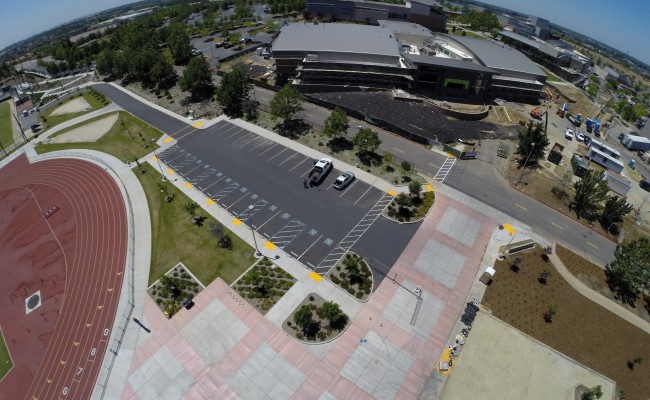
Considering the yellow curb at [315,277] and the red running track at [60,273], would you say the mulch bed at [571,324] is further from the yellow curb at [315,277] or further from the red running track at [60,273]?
the red running track at [60,273]

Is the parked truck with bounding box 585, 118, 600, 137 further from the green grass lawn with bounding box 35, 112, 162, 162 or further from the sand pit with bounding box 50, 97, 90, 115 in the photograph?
the sand pit with bounding box 50, 97, 90, 115

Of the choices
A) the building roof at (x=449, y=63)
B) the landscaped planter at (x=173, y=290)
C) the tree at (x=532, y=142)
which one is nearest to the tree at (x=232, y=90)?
the building roof at (x=449, y=63)

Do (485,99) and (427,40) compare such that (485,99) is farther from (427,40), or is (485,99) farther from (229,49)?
(229,49)

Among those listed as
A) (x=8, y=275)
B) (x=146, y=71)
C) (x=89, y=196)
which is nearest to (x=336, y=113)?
(x=89, y=196)

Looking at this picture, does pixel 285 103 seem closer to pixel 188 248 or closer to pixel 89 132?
pixel 188 248

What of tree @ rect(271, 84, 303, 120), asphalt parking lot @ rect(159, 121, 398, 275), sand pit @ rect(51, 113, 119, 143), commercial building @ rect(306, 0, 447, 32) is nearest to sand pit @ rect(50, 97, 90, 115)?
sand pit @ rect(51, 113, 119, 143)
